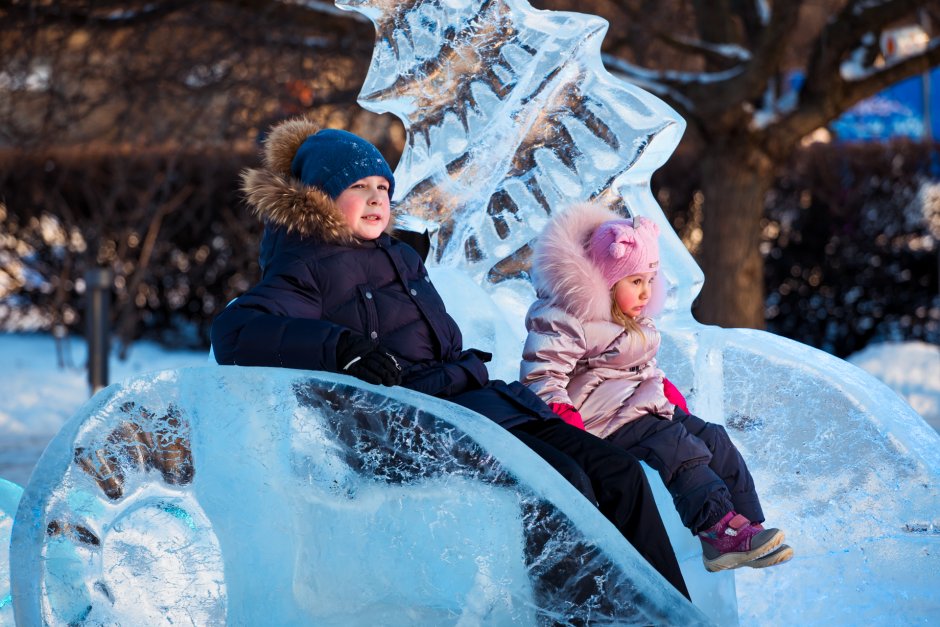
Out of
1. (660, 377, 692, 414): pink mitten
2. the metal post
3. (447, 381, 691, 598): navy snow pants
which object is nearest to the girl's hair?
(660, 377, 692, 414): pink mitten

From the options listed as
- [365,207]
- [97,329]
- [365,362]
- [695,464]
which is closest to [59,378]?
[97,329]

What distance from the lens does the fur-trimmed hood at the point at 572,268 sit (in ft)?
9.98

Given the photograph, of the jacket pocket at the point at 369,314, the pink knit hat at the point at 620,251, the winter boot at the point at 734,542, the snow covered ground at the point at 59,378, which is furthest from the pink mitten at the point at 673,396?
the snow covered ground at the point at 59,378

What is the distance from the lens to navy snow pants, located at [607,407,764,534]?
8.99ft

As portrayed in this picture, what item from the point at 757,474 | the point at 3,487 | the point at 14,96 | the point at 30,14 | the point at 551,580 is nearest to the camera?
the point at 551,580

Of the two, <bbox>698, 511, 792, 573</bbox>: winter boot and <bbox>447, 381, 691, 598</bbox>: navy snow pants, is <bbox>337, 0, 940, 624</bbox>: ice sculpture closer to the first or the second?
<bbox>698, 511, 792, 573</bbox>: winter boot

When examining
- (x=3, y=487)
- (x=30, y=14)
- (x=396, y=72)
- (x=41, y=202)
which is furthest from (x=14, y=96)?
(x=3, y=487)

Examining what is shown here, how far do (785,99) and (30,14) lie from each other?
4.38 meters

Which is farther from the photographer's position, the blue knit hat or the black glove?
the blue knit hat

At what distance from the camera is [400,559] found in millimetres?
2256

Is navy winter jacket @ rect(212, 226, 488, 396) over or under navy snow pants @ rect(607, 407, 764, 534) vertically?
over

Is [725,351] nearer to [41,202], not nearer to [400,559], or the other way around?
[400,559]

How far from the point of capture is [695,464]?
111 inches

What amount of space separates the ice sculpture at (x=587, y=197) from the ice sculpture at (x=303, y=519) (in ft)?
3.31
